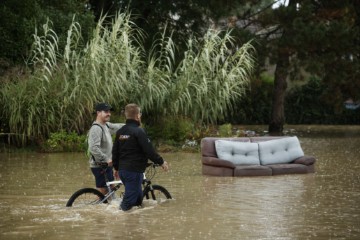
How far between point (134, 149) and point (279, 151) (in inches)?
263

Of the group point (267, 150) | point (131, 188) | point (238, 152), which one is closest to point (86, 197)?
point (131, 188)

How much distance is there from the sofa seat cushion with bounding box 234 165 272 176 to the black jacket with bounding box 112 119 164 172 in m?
5.36

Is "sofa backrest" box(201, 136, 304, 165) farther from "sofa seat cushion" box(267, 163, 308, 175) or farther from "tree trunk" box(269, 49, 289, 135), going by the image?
"tree trunk" box(269, 49, 289, 135)

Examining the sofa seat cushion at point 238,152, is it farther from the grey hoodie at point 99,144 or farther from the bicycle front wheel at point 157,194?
the grey hoodie at point 99,144

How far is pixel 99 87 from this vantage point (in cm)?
2269

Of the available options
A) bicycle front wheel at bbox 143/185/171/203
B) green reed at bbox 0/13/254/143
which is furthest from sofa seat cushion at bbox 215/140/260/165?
green reed at bbox 0/13/254/143

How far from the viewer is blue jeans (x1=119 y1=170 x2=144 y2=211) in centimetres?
1129

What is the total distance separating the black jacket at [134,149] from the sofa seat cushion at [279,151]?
623 centimetres

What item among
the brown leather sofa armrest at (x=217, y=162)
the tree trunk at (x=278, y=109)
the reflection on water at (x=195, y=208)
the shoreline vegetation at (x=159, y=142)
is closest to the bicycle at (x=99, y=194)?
the reflection on water at (x=195, y=208)

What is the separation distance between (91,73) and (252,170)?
24.2ft

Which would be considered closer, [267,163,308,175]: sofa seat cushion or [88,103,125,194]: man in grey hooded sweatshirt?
[88,103,125,194]: man in grey hooded sweatshirt

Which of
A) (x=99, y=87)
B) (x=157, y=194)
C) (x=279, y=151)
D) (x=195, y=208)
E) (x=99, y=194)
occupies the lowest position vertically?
(x=195, y=208)

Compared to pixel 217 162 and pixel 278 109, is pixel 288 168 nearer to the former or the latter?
pixel 217 162

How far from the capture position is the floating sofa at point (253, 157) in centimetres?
1661
